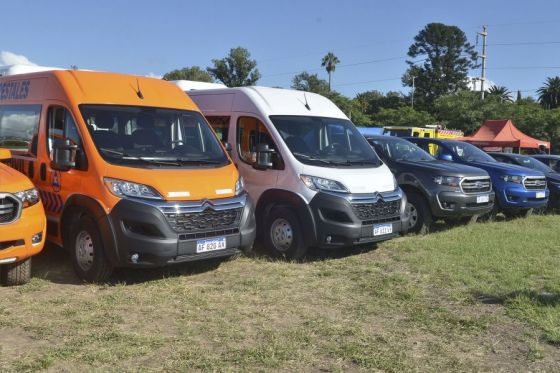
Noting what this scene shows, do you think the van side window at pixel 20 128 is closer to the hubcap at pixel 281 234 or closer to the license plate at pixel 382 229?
the hubcap at pixel 281 234

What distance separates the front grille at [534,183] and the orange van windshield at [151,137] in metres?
7.08

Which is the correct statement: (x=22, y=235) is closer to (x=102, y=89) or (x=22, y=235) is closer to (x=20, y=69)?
(x=102, y=89)

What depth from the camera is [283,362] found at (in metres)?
4.15

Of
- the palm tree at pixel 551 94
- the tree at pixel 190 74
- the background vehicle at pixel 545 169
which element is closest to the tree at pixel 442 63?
the palm tree at pixel 551 94

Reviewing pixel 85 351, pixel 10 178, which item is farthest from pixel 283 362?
pixel 10 178

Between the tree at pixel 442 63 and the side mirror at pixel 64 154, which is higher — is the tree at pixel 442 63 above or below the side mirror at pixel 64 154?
above

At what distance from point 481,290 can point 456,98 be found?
44341 millimetres

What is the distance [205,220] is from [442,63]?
251ft

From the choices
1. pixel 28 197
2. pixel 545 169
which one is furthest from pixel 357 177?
pixel 545 169

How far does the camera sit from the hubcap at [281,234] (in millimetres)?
7375

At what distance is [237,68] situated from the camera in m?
50.7

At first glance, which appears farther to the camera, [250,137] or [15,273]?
[250,137]

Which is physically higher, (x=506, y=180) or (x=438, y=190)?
(x=506, y=180)

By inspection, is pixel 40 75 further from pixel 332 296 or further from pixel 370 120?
pixel 370 120
